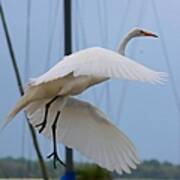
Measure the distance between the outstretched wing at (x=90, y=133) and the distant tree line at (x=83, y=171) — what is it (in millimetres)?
532

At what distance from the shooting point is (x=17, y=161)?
3.59m

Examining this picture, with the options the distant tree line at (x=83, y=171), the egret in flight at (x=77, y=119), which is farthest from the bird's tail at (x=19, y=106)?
the distant tree line at (x=83, y=171)

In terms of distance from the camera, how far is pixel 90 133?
2.86m

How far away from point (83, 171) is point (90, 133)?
0.62 metres

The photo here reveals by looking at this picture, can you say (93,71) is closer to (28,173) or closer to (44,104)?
(44,104)

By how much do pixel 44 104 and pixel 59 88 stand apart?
15cm

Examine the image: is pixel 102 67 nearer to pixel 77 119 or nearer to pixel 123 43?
pixel 123 43

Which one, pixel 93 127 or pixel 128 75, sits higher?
pixel 128 75

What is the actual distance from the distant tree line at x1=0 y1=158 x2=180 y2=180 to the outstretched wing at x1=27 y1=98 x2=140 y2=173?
1.75ft

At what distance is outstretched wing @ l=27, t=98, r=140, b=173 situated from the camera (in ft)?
9.02

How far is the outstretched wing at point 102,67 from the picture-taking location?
223 cm

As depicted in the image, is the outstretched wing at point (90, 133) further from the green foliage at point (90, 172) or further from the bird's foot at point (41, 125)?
the green foliage at point (90, 172)

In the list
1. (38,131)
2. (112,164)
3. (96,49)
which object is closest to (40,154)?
(38,131)

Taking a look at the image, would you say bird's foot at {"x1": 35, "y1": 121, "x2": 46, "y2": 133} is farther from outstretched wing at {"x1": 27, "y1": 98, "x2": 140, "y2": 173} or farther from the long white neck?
the long white neck
